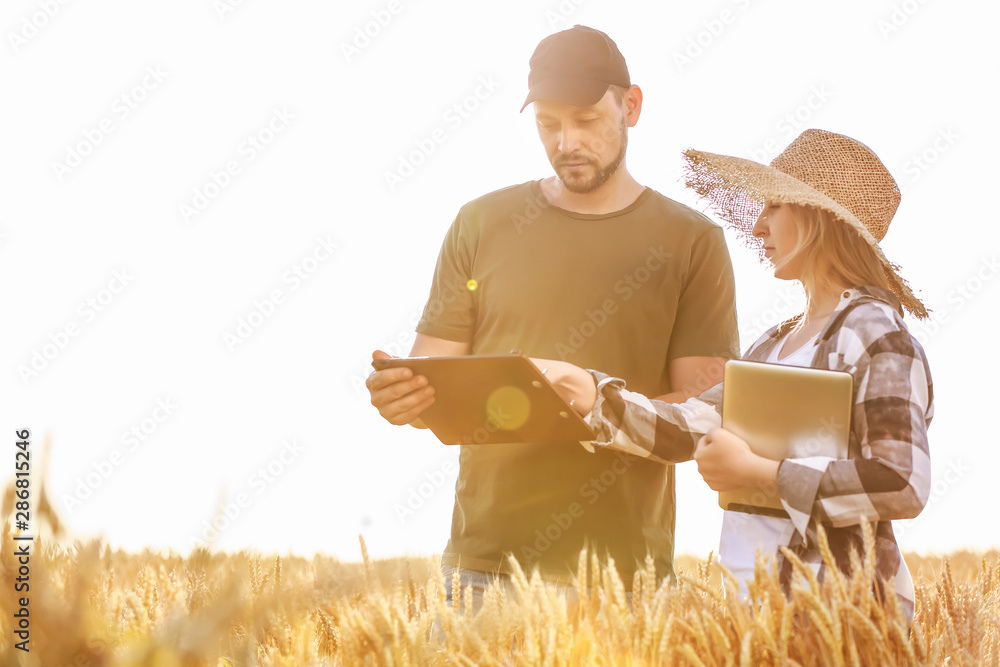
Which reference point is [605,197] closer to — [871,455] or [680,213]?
[680,213]

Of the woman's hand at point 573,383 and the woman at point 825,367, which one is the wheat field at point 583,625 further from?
the woman's hand at point 573,383

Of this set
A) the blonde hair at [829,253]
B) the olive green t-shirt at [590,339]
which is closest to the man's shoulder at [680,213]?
the olive green t-shirt at [590,339]

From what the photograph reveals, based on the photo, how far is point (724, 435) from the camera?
7.39 feet

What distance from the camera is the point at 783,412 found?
2232 mm

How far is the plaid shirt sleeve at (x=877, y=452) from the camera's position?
2025 mm

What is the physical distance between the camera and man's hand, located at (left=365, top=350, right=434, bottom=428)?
2.72 m

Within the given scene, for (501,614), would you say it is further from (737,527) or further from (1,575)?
(1,575)

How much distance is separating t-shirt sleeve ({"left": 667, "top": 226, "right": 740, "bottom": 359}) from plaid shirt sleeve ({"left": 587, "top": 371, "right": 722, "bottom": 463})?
756 mm

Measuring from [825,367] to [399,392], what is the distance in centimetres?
137

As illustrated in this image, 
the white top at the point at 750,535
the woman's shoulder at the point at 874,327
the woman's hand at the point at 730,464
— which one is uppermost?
the woman's shoulder at the point at 874,327

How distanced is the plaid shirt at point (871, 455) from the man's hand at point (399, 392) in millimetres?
1218

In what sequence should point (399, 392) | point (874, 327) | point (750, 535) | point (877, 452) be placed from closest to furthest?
point (877, 452) < point (874, 327) < point (750, 535) < point (399, 392)

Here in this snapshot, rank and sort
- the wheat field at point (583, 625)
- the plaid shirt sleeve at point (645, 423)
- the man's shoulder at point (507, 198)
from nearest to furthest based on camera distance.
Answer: the wheat field at point (583, 625)
the plaid shirt sleeve at point (645, 423)
the man's shoulder at point (507, 198)

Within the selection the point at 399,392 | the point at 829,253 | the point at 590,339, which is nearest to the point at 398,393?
the point at 399,392
